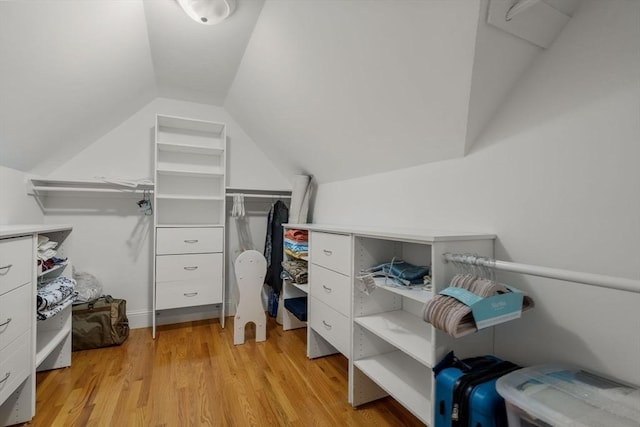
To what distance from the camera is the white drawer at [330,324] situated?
5.44 feet

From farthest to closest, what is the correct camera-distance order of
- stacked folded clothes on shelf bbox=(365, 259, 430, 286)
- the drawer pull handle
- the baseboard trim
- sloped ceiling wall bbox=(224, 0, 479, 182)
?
the baseboard trim → stacked folded clothes on shelf bbox=(365, 259, 430, 286) → the drawer pull handle → sloped ceiling wall bbox=(224, 0, 479, 182)

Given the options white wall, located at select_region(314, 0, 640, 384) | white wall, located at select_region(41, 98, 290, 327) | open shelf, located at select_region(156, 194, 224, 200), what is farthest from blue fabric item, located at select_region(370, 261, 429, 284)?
white wall, located at select_region(41, 98, 290, 327)

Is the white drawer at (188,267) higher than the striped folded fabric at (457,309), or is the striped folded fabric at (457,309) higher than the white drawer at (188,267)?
the striped folded fabric at (457,309)

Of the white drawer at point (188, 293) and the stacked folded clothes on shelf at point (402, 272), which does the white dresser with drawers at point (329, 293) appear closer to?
the stacked folded clothes on shelf at point (402, 272)

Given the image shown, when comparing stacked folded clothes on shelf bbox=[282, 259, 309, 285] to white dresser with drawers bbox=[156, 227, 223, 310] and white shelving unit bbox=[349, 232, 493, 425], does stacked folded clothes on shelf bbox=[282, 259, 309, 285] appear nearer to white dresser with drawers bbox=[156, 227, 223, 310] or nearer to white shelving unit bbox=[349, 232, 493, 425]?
white dresser with drawers bbox=[156, 227, 223, 310]

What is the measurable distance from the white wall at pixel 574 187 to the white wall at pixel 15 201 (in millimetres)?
2772

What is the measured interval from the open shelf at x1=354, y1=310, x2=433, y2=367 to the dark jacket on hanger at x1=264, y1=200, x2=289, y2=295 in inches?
53.9

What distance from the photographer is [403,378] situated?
1.42 metres

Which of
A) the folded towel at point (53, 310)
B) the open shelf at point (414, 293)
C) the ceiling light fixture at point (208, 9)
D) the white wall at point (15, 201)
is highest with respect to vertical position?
the ceiling light fixture at point (208, 9)

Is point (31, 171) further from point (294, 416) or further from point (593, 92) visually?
point (593, 92)

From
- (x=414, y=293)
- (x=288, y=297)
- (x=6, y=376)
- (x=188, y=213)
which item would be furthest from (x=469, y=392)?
(x=188, y=213)

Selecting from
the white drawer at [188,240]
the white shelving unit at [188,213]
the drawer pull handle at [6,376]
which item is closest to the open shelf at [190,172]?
the white shelving unit at [188,213]

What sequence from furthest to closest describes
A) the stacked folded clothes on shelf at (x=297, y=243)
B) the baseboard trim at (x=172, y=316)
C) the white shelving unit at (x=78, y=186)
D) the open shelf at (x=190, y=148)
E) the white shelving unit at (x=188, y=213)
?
the baseboard trim at (x=172, y=316) < the open shelf at (x=190, y=148) < the white shelving unit at (x=188, y=213) < the stacked folded clothes on shelf at (x=297, y=243) < the white shelving unit at (x=78, y=186)

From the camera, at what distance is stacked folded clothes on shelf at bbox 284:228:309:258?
231 cm
